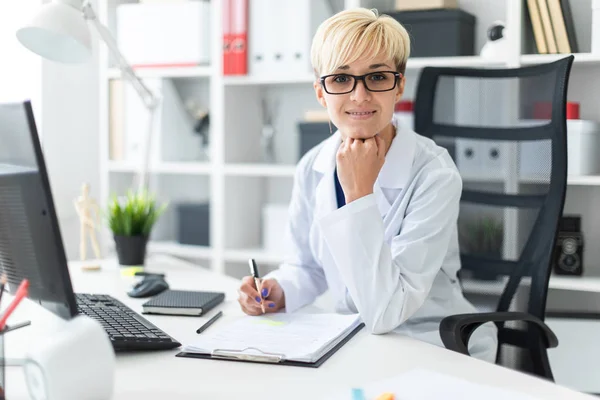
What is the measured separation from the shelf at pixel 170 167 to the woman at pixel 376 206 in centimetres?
124

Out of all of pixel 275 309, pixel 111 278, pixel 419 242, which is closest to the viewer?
pixel 419 242

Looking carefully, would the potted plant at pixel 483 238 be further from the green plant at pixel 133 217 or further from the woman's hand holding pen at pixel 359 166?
the green plant at pixel 133 217

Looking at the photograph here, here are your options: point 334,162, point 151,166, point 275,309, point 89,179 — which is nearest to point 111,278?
point 275,309

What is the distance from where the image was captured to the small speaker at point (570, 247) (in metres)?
2.31

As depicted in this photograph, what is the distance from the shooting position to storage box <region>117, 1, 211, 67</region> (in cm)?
280

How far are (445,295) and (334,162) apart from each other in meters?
0.38

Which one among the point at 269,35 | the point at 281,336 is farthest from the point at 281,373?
the point at 269,35

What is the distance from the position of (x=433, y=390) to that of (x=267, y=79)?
186 cm

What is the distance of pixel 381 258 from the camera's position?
134 cm

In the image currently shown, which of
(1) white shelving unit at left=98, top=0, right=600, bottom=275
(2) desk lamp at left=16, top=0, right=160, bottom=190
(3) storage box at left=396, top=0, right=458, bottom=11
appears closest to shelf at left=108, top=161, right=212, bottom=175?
(1) white shelving unit at left=98, top=0, right=600, bottom=275

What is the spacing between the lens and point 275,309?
1508 mm

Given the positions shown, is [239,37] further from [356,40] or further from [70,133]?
[356,40]

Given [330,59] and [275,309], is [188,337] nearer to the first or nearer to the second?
[275,309]

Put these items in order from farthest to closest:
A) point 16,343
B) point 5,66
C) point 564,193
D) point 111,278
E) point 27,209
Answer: point 5,66
point 111,278
point 564,193
point 16,343
point 27,209
